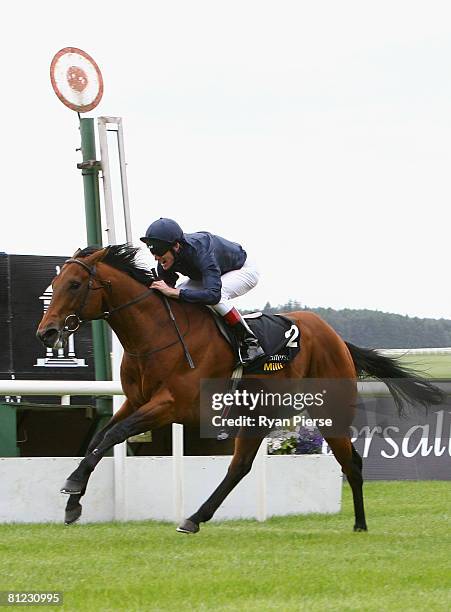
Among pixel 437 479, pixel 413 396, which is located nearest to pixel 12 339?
pixel 413 396

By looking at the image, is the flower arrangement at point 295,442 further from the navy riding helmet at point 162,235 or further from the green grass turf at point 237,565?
the navy riding helmet at point 162,235

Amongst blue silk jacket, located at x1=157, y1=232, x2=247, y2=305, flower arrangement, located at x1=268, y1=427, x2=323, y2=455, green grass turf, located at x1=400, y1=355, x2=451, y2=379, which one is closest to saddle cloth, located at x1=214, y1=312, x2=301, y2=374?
blue silk jacket, located at x1=157, y1=232, x2=247, y2=305

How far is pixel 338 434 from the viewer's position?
719 centimetres

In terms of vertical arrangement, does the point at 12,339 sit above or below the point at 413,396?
above

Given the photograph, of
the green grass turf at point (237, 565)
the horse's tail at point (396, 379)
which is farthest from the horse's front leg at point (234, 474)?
the horse's tail at point (396, 379)

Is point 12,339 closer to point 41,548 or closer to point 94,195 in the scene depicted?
point 94,195

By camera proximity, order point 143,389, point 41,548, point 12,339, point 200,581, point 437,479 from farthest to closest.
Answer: point 437,479 < point 12,339 < point 143,389 < point 41,548 < point 200,581

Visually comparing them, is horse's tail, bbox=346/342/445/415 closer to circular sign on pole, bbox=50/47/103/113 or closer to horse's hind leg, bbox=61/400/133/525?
horse's hind leg, bbox=61/400/133/525

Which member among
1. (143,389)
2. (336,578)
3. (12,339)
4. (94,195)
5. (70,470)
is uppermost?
(94,195)

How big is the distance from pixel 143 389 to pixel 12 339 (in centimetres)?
255

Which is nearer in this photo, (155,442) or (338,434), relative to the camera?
(338,434)

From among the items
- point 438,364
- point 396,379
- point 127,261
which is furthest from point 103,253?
point 438,364

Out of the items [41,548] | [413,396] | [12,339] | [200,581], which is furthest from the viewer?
[12,339]

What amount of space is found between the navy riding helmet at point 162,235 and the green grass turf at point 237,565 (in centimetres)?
164
